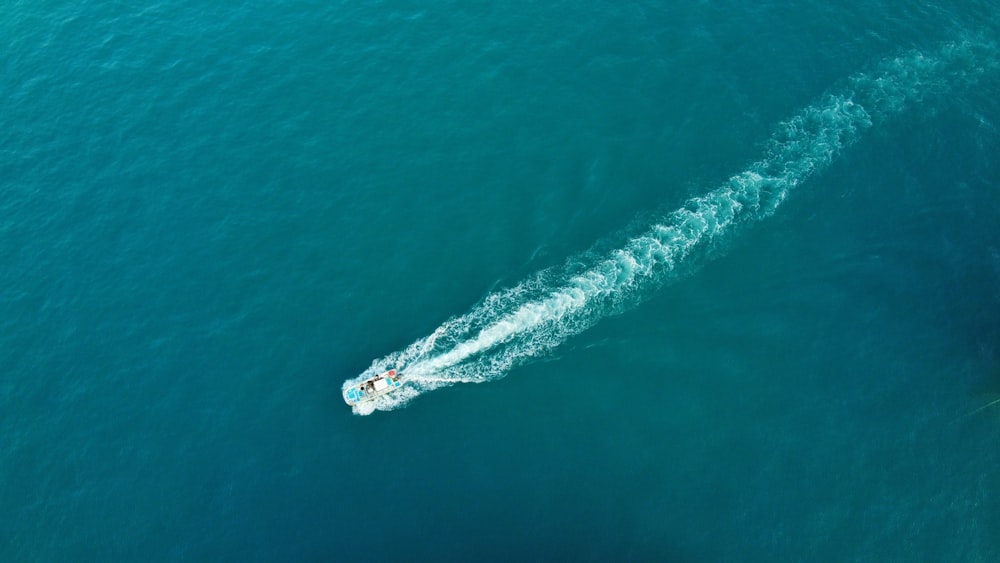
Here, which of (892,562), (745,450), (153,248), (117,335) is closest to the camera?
(892,562)

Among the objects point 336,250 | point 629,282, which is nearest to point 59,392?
point 336,250

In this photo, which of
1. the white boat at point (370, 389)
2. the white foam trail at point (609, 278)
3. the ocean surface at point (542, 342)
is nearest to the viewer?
the ocean surface at point (542, 342)

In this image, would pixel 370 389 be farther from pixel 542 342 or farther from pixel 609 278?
pixel 609 278

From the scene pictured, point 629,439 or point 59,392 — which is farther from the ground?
point 59,392

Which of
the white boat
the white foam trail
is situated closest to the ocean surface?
the white foam trail

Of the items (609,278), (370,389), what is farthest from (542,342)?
(370,389)

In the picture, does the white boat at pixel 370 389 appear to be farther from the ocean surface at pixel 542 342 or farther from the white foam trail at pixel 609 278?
the ocean surface at pixel 542 342

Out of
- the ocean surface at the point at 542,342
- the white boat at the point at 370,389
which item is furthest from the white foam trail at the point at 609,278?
the white boat at the point at 370,389

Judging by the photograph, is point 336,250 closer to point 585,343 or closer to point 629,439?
point 585,343
